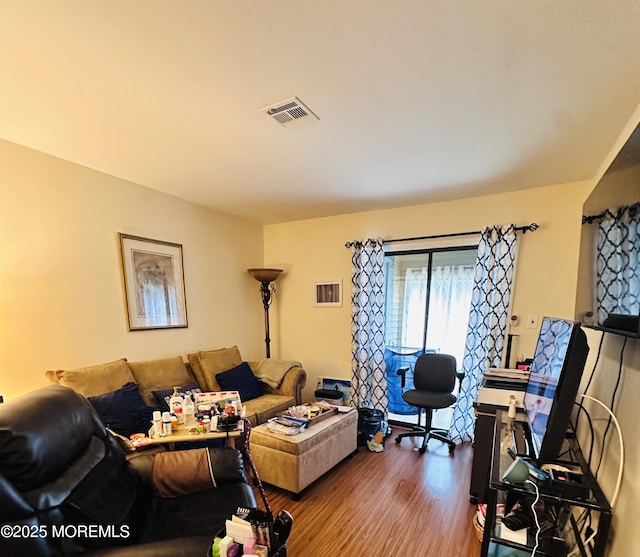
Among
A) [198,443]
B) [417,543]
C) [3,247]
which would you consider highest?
[3,247]

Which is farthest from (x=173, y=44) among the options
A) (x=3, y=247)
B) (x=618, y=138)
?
(x=618, y=138)

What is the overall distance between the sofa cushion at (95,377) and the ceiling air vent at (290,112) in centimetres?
220

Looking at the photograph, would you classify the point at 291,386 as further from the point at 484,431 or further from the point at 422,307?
the point at 484,431

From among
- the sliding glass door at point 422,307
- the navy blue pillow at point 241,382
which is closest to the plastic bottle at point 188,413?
the navy blue pillow at point 241,382

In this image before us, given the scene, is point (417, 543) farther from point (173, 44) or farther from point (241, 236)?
point (241, 236)

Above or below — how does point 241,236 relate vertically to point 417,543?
above

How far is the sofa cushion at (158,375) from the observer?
2.50 metres

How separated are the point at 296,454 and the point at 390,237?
2408mm

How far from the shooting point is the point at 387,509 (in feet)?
6.75

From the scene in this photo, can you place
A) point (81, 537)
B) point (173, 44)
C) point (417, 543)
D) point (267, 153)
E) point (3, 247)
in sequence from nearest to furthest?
point (81, 537), point (173, 44), point (417, 543), point (3, 247), point (267, 153)

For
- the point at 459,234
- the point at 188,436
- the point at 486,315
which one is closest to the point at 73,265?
the point at 188,436

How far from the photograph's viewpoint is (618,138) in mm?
1844

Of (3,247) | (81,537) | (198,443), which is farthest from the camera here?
(198,443)

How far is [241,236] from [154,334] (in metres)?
1.59
